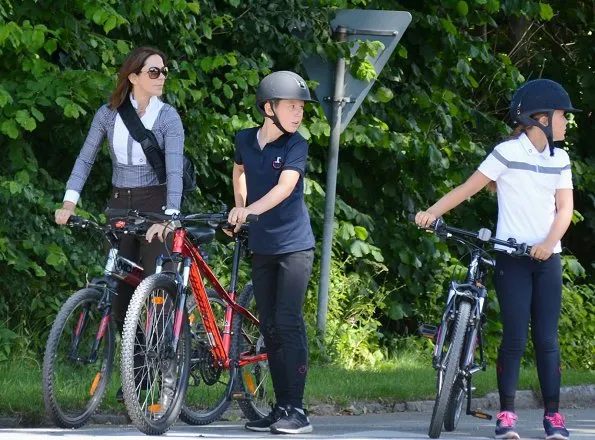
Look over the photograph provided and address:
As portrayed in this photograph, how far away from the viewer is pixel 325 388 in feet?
35.0

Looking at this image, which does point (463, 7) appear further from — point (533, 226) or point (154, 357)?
point (154, 357)

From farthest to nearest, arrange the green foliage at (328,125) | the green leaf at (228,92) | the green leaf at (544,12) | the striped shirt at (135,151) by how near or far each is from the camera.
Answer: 1. the green leaf at (544,12)
2. the green leaf at (228,92)
3. the green foliage at (328,125)
4. the striped shirt at (135,151)

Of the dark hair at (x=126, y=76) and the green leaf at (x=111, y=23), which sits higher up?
the green leaf at (x=111, y=23)

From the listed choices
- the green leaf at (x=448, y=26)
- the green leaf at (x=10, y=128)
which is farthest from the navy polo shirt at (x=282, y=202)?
the green leaf at (x=448, y=26)

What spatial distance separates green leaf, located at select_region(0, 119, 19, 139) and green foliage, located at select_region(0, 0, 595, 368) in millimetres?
14

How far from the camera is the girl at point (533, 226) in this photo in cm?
823

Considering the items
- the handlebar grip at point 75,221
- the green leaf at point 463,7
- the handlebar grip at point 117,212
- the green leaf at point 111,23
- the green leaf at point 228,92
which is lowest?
the handlebar grip at point 75,221

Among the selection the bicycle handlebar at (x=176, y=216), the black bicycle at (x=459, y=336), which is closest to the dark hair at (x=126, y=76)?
the bicycle handlebar at (x=176, y=216)

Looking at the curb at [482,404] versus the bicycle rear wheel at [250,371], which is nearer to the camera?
the bicycle rear wheel at [250,371]

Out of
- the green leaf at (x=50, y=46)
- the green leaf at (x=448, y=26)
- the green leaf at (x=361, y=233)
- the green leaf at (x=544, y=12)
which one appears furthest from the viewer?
the green leaf at (x=544, y=12)

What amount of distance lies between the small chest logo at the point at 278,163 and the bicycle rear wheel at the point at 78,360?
1.15m

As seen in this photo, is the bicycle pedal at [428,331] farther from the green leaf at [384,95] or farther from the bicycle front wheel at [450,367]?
the green leaf at [384,95]

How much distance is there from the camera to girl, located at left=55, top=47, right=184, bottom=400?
27.8ft

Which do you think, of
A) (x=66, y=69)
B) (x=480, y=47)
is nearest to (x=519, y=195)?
(x=66, y=69)
